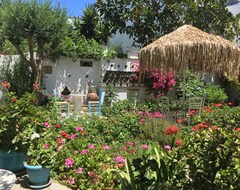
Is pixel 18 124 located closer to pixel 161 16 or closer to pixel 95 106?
pixel 95 106

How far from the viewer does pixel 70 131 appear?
5.40 metres

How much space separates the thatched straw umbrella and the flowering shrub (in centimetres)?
364

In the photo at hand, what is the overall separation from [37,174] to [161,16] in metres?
10.3

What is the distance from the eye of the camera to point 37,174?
148 inches

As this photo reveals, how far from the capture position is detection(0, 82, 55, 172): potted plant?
4.02 metres

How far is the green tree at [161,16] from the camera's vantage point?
11.9 m

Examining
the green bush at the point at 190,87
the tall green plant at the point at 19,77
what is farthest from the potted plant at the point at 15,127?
the green bush at the point at 190,87

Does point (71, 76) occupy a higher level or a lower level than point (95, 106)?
higher

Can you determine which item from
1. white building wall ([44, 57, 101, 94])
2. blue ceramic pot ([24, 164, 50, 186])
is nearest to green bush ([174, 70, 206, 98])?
white building wall ([44, 57, 101, 94])

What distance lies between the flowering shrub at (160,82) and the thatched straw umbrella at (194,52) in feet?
11.9

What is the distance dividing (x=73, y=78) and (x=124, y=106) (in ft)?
8.96

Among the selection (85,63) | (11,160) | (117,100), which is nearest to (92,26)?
(85,63)

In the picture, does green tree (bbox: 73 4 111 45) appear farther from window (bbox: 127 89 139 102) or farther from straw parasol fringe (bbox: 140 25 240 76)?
straw parasol fringe (bbox: 140 25 240 76)

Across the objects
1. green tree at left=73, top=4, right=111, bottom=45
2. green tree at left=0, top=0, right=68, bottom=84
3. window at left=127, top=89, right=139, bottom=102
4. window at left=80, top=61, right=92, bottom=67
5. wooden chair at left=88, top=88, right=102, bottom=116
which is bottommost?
wooden chair at left=88, top=88, right=102, bottom=116
